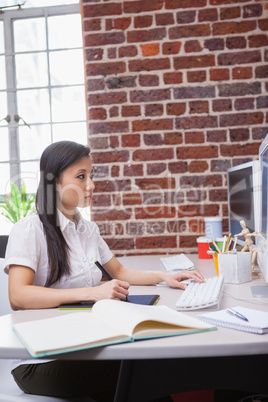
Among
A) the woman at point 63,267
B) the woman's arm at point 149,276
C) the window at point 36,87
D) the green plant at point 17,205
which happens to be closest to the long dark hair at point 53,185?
the woman at point 63,267

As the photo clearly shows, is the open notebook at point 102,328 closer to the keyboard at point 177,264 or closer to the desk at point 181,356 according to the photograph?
the desk at point 181,356

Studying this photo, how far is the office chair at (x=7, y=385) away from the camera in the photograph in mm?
1109

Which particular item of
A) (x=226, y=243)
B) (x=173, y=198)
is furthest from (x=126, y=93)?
(x=226, y=243)

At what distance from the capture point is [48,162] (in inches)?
61.7

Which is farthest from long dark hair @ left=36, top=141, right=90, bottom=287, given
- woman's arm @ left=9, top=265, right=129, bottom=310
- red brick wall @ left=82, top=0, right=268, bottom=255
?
red brick wall @ left=82, top=0, right=268, bottom=255

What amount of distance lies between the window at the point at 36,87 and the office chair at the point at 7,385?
1662mm

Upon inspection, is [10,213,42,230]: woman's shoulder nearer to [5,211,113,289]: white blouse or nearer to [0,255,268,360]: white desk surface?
[5,211,113,289]: white blouse

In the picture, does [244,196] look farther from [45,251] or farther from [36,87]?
[36,87]

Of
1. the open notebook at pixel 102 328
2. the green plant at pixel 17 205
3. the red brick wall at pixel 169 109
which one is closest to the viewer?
the open notebook at pixel 102 328

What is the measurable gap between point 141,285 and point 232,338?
2.53ft

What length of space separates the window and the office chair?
1662mm

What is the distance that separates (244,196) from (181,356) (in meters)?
1.45

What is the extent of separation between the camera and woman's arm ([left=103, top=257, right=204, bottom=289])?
1.49 meters

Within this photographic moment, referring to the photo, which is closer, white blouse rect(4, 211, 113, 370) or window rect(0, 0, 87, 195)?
white blouse rect(4, 211, 113, 370)
